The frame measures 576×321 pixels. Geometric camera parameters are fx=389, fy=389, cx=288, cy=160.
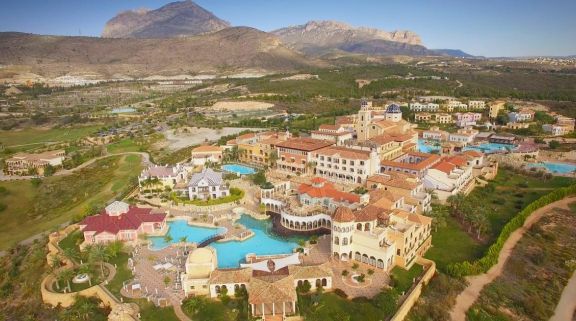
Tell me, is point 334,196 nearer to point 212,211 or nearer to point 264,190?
point 264,190

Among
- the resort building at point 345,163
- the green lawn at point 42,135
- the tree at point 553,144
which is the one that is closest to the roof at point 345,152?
the resort building at point 345,163

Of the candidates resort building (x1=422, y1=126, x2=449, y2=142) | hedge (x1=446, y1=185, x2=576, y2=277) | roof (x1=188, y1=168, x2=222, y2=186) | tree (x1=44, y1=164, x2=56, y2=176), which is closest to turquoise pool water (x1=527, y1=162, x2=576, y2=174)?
hedge (x1=446, y1=185, x2=576, y2=277)

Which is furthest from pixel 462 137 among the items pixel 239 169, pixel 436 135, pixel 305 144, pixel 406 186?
pixel 239 169

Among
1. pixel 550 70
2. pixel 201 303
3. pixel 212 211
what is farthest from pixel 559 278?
pixel 550 70

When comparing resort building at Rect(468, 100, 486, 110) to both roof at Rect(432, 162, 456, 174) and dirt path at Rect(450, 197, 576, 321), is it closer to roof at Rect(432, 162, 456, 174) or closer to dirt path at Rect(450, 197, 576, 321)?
roof at Rect(432, 162, 456, 174)

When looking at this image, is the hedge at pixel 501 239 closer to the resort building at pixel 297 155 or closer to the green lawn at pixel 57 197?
the resort building at pixel 297 155
